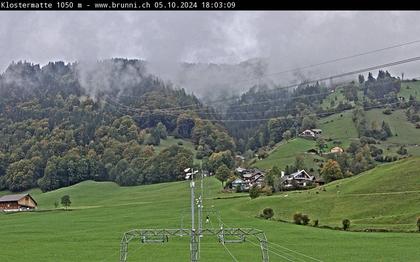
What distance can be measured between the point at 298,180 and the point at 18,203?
220 ft

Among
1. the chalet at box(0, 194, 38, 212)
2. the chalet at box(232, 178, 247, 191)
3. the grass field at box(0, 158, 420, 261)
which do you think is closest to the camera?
the grass field at box(0, 158, 420, 261)

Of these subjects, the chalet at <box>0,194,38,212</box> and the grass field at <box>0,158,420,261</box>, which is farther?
the chalet at <box>0,194,38,212</box>

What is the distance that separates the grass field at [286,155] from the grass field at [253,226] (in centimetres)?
4637

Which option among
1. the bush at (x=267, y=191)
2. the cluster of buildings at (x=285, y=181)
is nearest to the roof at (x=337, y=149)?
the cluster of buildings at (x=285, y=181)

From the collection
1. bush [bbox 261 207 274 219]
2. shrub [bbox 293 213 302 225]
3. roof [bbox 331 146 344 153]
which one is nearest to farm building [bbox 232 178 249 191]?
bush [bbox 261 207 274 219]

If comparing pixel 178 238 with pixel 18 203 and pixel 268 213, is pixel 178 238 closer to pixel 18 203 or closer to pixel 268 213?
pixel 268 213

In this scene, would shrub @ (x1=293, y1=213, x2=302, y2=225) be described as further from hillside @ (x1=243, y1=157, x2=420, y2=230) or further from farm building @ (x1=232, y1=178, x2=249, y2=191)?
farm building @ (x1=232, y1=178, x2=249, y2=191)

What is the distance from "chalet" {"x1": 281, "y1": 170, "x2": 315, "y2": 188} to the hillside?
22.5 m

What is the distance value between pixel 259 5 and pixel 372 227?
63.6m

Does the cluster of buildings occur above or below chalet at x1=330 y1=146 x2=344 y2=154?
below

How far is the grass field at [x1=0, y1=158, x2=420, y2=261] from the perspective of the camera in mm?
45688

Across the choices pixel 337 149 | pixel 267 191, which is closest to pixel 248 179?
pixel 267 191

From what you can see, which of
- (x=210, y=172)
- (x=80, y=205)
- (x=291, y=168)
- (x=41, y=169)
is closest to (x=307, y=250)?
(x=80, y=205)

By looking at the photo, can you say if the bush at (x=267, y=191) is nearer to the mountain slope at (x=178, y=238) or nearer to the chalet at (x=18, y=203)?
the mountain slope at (x=178, y=238)
